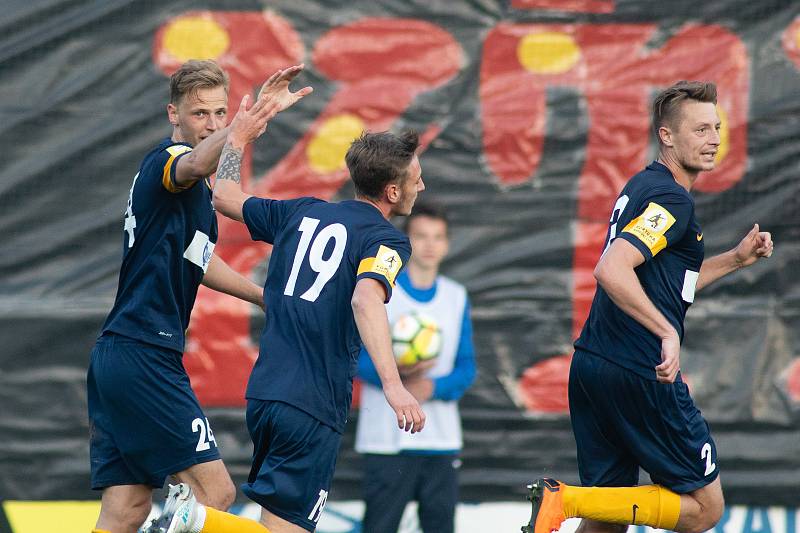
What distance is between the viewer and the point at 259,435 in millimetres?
4898

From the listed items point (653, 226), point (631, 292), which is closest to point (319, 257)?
point (631, 292)

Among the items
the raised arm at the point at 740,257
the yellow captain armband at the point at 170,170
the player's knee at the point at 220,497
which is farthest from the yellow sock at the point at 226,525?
Result: the raised arm at the point at 740,257

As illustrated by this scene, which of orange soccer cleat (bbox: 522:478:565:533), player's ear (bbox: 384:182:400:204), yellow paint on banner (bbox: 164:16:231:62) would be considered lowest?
orange soccer cleat (bbox: 522:478:565:533)

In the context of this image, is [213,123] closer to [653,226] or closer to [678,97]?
[653,226]

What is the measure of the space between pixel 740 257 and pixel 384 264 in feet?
6.03

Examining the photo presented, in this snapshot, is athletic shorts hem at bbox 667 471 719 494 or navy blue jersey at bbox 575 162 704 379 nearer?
navy blue jersey at bbox 575 162 704 379

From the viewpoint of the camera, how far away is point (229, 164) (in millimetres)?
4961

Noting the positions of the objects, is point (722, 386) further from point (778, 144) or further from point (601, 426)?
point (601, 426)

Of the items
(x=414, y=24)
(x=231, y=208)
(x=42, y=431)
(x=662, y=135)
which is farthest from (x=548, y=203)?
(x=42, y=431)

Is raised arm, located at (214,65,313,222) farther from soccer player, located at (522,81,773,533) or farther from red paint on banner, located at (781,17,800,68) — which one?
red paint on banner, located at (781,17,800,68)

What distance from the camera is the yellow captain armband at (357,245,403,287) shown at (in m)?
4.73

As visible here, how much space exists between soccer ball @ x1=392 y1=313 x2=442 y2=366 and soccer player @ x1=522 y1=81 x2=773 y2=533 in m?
1.26

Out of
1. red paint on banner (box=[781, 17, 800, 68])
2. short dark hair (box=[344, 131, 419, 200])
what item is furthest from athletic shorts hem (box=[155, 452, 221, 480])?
red paint on banner (box=[781, 17, 800, 68])

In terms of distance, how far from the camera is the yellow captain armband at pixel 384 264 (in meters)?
4.73
